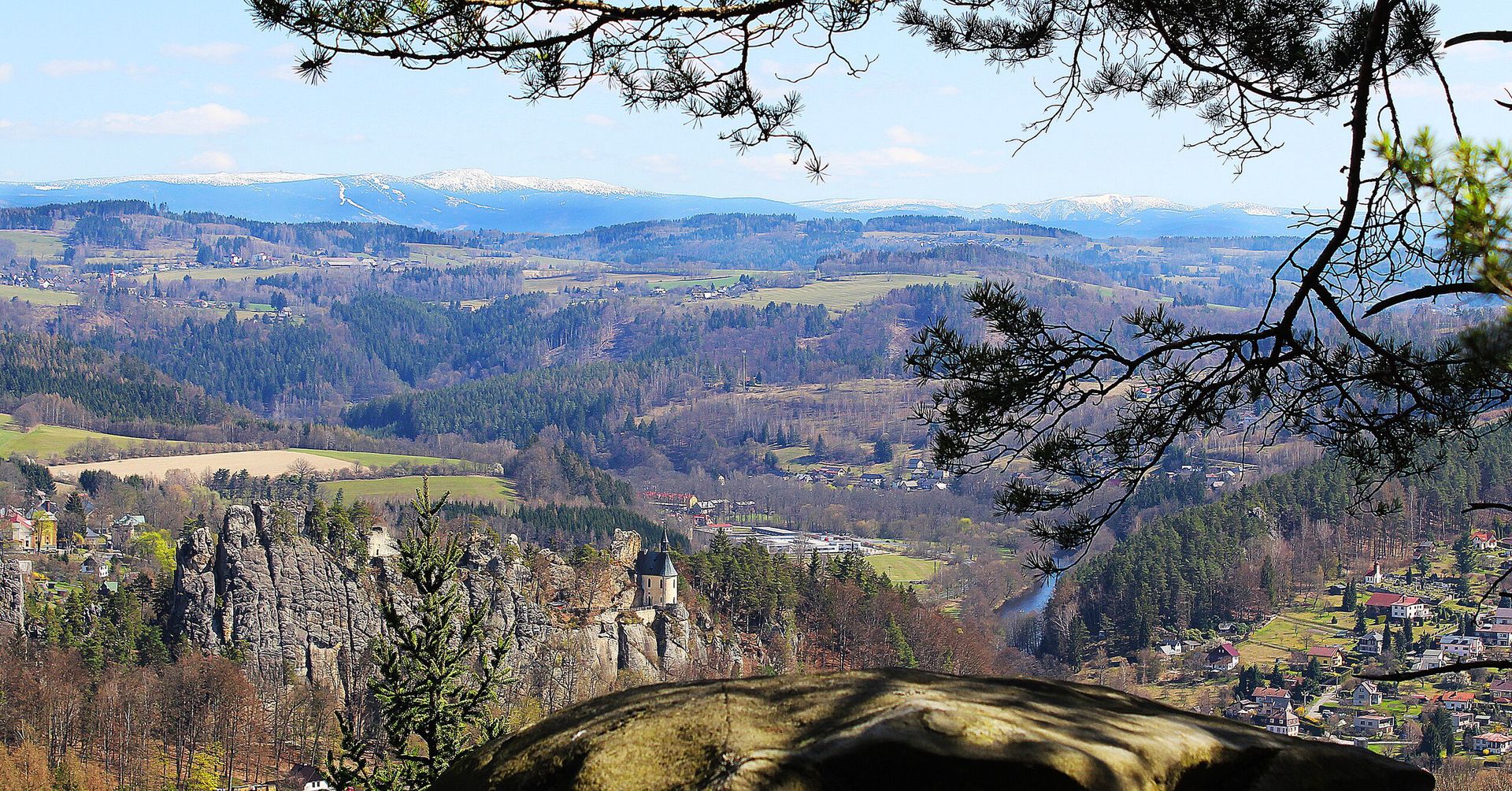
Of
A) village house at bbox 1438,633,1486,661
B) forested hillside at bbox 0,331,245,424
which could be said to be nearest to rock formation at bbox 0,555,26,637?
village house at bbox 1438,633,1486,661

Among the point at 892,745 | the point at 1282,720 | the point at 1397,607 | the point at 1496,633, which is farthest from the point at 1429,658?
the point at 892,745

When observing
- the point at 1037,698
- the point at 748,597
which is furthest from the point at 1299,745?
the point at 748,597

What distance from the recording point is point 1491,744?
169ft

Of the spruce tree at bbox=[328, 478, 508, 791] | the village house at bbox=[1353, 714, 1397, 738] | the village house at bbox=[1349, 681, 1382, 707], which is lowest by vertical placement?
the village house at bbox=[1349, 681, 1382, 707]

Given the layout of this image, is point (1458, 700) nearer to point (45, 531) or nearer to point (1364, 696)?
point (1364, 696)

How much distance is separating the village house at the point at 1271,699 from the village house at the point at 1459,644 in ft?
31.1

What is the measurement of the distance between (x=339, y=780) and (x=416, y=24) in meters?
10.4

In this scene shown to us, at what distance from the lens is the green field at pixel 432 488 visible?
108m

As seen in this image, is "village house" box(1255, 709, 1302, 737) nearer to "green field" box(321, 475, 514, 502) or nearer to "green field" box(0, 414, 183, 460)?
"green field" box(321, 475, 514, 502)

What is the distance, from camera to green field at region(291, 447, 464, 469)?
13350 centimetres

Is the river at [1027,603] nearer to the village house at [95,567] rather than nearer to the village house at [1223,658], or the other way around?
the village house at [1223,658]

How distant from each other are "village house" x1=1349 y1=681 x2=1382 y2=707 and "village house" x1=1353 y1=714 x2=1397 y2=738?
8.41ft

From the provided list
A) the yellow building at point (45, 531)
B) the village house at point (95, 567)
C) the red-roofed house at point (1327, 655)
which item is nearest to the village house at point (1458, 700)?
the red-roofed house at point (1327, 655)

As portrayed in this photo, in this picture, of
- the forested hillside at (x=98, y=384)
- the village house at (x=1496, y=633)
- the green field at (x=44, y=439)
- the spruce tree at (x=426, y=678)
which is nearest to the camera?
the spruce tree at (x=426, y=678)
